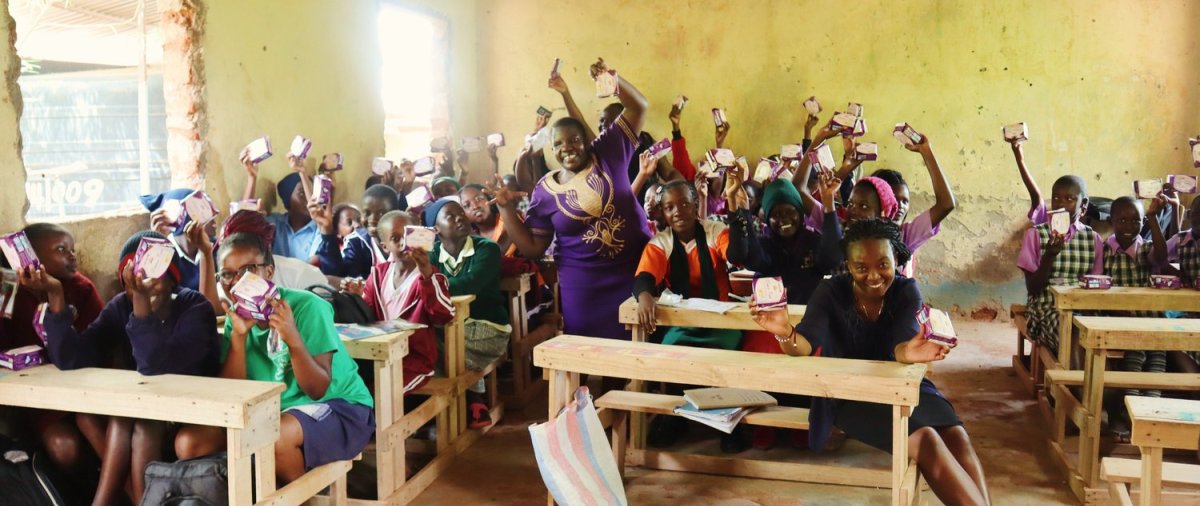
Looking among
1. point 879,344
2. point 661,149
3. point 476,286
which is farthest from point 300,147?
point 879,344

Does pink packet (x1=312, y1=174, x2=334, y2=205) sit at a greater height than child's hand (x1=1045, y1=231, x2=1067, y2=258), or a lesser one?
greater

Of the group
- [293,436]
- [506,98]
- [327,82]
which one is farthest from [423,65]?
[293,436]

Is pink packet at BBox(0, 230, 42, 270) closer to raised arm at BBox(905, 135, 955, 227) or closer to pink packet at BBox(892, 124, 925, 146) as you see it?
raised arm at BBox(905, 135, 955, 227)

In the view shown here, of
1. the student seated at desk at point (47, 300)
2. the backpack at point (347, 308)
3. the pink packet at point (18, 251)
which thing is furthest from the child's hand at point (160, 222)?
the pink packet at point (18, 251)

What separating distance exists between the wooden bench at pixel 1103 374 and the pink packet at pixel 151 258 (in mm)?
3456

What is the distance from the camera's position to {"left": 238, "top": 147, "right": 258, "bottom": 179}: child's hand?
18.1 feet

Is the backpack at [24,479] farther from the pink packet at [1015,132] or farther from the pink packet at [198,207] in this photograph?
the pink packet at [1015,132]

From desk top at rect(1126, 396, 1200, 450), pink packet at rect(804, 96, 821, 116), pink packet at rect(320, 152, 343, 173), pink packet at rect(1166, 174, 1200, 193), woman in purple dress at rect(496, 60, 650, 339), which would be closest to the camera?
desk top at rect(1126, 396, 1200, 450)

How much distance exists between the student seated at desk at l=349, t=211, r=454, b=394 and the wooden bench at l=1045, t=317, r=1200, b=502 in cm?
273

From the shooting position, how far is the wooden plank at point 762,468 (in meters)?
4.12

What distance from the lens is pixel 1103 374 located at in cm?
393

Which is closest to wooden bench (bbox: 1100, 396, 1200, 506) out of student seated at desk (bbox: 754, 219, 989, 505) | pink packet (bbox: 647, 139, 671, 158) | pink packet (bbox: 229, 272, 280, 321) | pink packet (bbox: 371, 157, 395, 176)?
student seated at desk (bbox: 754, 219, 989, 505)

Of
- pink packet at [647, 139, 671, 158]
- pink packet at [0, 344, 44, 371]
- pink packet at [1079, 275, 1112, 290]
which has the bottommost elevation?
pink packet at [0, 344, 44, 371]

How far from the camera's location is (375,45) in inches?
282
